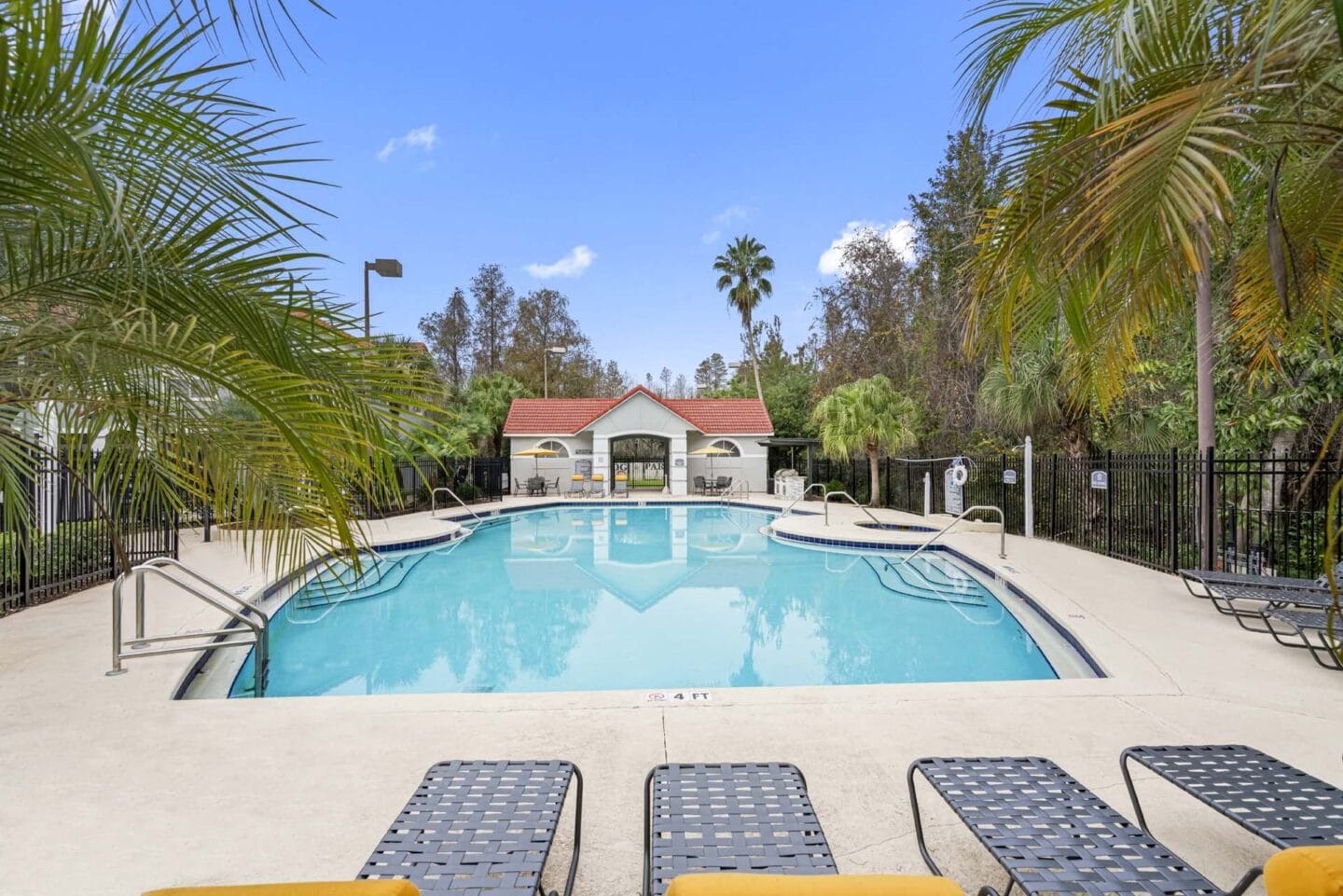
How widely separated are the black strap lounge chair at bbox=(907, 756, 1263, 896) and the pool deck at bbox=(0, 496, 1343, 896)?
1.22ft

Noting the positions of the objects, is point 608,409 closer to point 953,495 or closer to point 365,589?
point 953,495

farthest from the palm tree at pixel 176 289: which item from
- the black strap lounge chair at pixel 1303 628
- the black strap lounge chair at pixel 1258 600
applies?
the black strap lounge chair at pixel 1258 600

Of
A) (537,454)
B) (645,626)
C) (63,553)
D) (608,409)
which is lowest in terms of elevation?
(645,626)

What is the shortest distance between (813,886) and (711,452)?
2500 cm

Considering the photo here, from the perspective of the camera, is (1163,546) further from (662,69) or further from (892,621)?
(662,69)

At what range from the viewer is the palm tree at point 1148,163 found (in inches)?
83.4

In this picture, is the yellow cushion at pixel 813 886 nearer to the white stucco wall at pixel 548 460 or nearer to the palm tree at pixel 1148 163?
the palm tree at pixel 1148 163

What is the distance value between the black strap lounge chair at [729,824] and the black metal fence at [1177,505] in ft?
15.9

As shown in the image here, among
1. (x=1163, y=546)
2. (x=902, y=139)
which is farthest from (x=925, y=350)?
(x=1163, y=546)

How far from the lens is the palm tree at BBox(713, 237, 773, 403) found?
38188 millimetres

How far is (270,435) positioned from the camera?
268 centimetres

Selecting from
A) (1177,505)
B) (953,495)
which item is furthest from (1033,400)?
(1177,505)

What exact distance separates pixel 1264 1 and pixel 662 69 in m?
24.8

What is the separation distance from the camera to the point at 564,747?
389 centimetres
